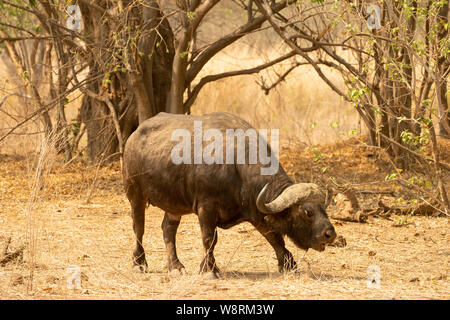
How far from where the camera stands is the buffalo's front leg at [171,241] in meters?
6.95

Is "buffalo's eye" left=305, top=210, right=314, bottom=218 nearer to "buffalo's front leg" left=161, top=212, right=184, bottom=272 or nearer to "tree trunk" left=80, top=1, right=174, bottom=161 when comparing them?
"buffalo's front leg" left=161, top=212, right=184, bottom=272

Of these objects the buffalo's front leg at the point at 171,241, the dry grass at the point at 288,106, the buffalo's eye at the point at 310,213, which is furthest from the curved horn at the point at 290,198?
the dry grass at the point at 288,106

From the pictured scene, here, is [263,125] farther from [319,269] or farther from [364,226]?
[319,269]

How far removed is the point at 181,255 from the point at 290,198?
213 centimetres

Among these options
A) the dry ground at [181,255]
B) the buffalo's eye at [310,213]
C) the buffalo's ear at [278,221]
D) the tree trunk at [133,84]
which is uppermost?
the tree trunk at [133,84]

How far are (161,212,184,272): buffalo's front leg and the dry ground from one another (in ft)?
0.43

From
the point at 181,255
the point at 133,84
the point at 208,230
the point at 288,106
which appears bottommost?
the point at 181,255

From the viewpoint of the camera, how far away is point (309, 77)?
2177cm

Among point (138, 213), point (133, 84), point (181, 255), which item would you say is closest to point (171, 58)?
point (133, 84)

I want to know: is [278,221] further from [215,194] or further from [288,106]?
[288,106]

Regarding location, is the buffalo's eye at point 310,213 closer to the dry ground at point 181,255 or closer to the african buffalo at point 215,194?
the african buffalo at point 215,194

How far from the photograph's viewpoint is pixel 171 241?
23.4 ft

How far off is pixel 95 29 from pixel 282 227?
640 centimetres

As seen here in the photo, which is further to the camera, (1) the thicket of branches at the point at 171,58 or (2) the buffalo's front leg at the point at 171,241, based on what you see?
(1) the thicket of branches at the point at 171,58
